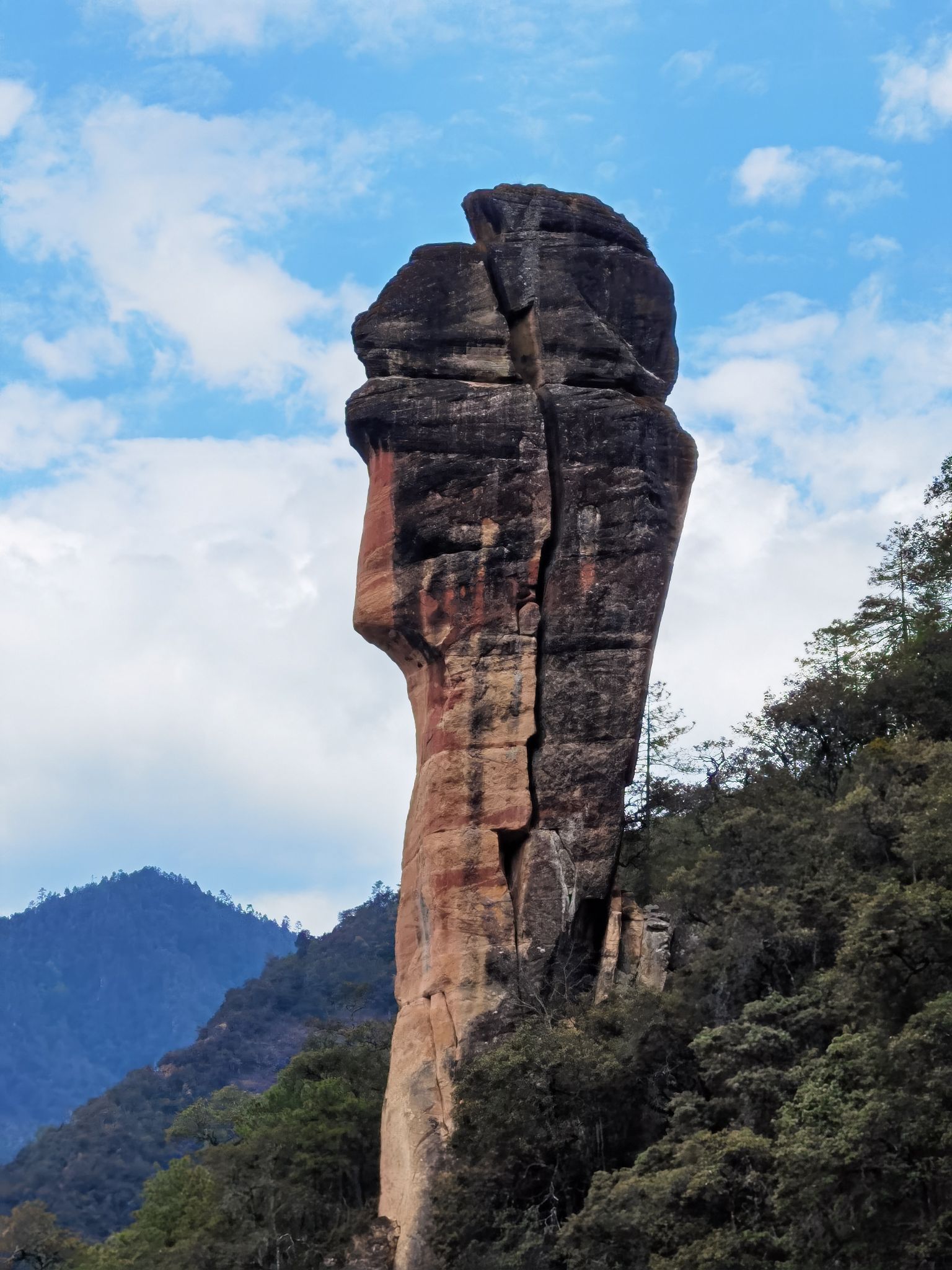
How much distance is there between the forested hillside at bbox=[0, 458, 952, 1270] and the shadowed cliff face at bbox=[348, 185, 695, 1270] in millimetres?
1176

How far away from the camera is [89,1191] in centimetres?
7025

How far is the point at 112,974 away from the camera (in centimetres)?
16750

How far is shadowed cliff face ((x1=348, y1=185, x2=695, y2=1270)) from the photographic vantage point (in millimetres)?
25891

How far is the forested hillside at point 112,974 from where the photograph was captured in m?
156

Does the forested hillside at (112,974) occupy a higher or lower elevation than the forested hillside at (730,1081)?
higher

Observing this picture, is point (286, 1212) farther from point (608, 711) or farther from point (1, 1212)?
point (1, 1212)

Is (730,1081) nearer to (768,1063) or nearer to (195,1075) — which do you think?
(768,1063)

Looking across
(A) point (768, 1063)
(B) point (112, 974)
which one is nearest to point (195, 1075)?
(A) point (768, 1063)

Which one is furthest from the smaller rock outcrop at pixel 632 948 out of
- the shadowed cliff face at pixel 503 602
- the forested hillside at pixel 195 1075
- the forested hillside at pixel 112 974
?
the forested hillside at pixel 112 974

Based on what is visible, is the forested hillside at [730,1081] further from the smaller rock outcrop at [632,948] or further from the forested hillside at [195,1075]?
the forested hillside at [195,1075]

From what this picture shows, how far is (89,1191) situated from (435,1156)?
50.7m

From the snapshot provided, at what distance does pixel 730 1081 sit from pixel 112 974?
153403 millimetres

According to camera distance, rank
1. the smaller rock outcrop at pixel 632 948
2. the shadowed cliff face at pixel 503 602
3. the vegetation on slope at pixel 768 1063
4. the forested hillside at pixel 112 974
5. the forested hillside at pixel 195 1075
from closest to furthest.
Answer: the vegetation on slope at pixel 768 1063 → the shadowed cliff face at pixel 503 602 → the smaller rock outcrop at pixel 632 948 → the forested hillside at pixel 195 1075 → the forested hillside at pixel 112 974

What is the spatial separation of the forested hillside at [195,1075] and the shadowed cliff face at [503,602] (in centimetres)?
3907
